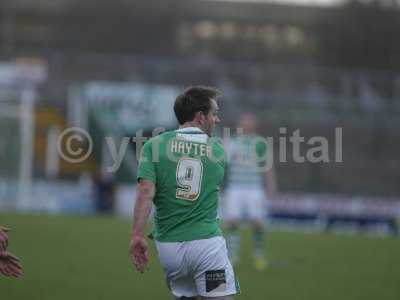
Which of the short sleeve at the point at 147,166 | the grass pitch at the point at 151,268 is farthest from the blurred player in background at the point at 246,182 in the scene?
the short sleeve at the point at 147,166

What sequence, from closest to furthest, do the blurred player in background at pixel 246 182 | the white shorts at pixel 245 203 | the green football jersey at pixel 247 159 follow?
the blurred player in background at pixel 246 182
the green football jersey at pixel 247 159
the white shorts at pixel 245 203

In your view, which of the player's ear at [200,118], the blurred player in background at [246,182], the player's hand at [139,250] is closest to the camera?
the player's hand at [139,250]

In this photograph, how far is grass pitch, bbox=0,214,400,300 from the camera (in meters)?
10.4

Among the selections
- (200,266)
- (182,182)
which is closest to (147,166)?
(182,182)

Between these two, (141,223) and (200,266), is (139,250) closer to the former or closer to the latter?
(141,223)

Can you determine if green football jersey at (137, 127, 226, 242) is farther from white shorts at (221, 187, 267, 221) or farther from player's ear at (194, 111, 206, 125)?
white shorts at (221, 187, 267, 221)

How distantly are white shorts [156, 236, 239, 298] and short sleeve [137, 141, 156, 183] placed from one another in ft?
1.62

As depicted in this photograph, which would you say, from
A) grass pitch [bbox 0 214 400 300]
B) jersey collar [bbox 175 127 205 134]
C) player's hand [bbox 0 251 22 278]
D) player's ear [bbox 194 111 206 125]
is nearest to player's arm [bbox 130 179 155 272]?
jersey collar [bbox 175 127 205 134]

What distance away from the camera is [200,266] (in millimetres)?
5914

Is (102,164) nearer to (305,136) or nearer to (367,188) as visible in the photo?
(305,136)

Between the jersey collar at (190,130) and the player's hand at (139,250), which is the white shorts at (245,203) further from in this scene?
the player's hand at (139,250)

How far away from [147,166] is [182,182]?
271mm

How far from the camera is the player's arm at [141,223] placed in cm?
571

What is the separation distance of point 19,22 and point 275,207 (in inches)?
1578
